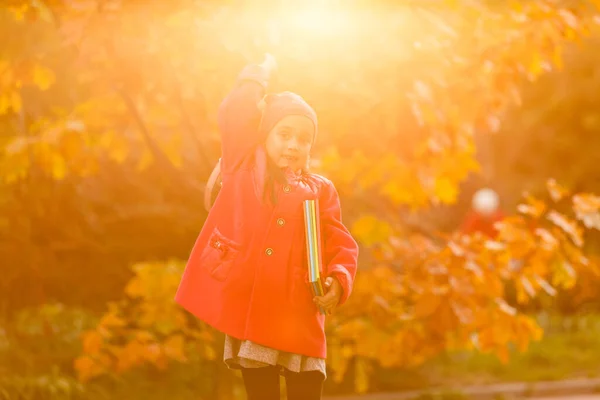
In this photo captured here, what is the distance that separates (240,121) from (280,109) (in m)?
0.15

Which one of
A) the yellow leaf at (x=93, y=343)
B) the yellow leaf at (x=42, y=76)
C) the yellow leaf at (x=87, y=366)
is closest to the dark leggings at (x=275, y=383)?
the yellow leaf at (x=42, y=76)

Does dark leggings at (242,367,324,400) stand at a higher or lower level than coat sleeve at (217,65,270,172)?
lower

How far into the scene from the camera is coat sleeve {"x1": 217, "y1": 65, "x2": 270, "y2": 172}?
7.25ft

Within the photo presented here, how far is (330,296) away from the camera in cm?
205

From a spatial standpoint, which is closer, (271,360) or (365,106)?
(271,360)

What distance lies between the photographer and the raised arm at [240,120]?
2.21m

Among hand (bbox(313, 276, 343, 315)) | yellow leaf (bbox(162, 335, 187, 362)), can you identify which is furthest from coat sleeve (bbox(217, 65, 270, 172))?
yellow leaf (bbox(162, 335, 187, 362))

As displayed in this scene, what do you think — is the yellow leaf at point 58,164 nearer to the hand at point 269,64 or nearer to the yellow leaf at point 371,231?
the yellow leaf at point 371,231

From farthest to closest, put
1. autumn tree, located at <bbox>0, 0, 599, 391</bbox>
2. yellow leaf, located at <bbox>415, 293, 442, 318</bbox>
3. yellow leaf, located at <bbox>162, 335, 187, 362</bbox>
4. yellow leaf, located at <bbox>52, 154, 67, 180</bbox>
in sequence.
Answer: yellow leaf, located at <bbox>162, 335, 187, 362</bbox>
yellow leaf, located at <bbox>52, 154, 67, 180</bbox>
yellow leaf, located at <bbox>415, 293, 442, 318</bbox>
autumn tree, located at <bbox>0, 0, 599, 391</bbox>

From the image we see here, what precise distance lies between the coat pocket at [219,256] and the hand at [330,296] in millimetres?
229

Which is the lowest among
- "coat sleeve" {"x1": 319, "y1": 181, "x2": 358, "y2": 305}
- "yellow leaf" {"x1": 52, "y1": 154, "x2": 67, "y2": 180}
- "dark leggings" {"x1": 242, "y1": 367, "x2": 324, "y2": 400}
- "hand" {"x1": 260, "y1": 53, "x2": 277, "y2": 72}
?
"yellow leaf" {"x1": 52, "y1": 154, "x2": 67, "y2": 180}

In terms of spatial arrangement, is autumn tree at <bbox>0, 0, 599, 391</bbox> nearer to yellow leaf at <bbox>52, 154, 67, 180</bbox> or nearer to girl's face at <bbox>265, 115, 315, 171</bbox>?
yellow leaf at <bbox>52, 154, 67, 180</bbox>

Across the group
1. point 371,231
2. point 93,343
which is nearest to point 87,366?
point 93,343

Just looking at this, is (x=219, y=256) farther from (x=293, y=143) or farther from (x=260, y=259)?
(x=293, y=143)
